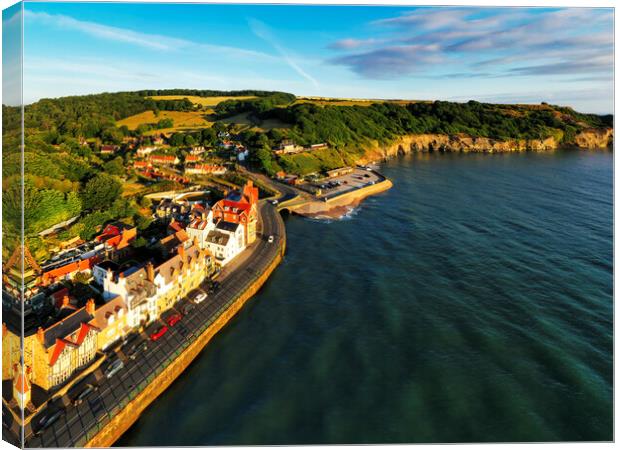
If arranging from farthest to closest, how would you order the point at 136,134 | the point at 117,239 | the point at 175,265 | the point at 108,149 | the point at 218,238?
the point at 136,134
the point at 108,149
the point at 218,238
the point at 117,239
the point at 175,265

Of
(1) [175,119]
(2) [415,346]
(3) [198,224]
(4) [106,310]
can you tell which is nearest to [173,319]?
(4) [106,310]

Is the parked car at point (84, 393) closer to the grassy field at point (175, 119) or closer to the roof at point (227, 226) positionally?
the roof at point (227, 226)

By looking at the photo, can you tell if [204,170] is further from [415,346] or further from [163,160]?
[415,346]

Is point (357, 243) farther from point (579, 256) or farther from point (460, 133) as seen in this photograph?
point (460, 133)

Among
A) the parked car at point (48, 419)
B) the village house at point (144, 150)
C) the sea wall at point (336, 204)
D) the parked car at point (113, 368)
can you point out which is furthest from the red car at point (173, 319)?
the village house at point (144, 150)

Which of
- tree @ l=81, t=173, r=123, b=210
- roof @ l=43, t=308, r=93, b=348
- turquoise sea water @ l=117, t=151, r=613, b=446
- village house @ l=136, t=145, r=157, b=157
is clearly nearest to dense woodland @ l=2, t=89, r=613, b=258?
tree @ l=81, t=173, r=123, b=210

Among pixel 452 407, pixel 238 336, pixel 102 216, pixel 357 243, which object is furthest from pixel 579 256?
pixel 102 216
